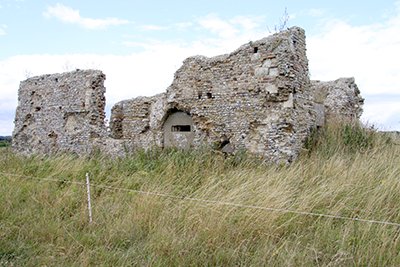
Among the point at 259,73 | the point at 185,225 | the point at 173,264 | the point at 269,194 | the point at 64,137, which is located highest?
the point at 259,73

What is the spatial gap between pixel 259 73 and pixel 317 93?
449 cm

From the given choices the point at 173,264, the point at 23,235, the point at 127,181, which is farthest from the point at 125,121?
the point at 173,264

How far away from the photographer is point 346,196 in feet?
14.2

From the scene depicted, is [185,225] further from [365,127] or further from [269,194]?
[365,127]

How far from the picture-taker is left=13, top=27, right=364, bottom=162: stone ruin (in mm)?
6363

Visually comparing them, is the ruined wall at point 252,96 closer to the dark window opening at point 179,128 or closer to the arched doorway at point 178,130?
the arched doorway at point 178,130

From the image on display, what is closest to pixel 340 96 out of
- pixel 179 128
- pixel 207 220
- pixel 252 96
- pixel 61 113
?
pixel 252 96

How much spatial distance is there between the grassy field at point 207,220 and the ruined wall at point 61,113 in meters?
3.31

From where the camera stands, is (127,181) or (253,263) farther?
(127,181)

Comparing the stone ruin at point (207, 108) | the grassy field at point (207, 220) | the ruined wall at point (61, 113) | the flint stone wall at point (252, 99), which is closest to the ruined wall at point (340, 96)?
the stone ruin at point (207, 108)

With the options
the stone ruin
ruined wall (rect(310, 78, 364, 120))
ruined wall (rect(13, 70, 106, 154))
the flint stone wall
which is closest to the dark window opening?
the stone ruin

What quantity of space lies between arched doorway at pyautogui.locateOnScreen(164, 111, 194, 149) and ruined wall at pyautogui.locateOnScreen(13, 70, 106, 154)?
2.30 metres

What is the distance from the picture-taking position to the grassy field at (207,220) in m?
3.21

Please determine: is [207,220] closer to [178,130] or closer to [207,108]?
[207,108]
